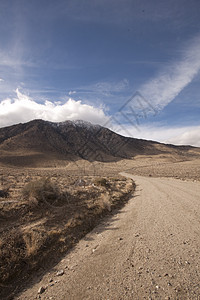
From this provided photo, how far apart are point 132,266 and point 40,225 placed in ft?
13.5

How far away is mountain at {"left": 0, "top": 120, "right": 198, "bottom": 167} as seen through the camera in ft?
277

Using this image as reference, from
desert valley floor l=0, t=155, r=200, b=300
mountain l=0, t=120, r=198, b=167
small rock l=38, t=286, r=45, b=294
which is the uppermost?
mountain l=0, t=120, r=198, b=167

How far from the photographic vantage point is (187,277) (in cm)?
350

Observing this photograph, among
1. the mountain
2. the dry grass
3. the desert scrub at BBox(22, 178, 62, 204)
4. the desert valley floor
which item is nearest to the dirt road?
the desert valley floor

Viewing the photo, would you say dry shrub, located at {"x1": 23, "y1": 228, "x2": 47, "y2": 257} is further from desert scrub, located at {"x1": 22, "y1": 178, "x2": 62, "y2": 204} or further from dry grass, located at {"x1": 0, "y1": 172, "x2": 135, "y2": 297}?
desert scrub, located at {"x1": 22, "y1": 178, "x2": 62, "y2": 204}

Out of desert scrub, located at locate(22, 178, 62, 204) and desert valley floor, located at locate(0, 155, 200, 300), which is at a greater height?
desert scrub, located at locate(22, 178, 62, 204)

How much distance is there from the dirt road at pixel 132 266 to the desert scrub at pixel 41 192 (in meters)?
4.37

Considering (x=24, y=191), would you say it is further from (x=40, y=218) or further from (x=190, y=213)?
(x=190, y=213)

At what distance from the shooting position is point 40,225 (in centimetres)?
646

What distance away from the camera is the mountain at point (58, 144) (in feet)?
277

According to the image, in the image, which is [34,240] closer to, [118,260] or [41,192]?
[118,260]

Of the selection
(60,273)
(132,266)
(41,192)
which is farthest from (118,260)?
(41,192)

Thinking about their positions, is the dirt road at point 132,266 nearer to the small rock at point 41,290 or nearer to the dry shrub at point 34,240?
the small rock at point 41,290

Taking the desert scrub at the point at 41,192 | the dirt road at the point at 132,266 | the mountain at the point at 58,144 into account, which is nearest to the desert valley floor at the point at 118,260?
the dirt road at the point at 132,266
